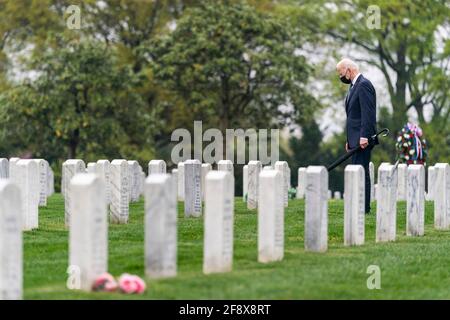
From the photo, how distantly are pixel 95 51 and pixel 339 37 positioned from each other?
12.8 meters

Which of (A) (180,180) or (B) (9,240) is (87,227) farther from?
(A) (180,180)

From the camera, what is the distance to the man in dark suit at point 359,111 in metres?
16.1

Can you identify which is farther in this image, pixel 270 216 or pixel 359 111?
pixel 359 111

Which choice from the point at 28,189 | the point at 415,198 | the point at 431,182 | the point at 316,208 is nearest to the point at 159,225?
the point at 316,208

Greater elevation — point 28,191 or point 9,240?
point 28,191

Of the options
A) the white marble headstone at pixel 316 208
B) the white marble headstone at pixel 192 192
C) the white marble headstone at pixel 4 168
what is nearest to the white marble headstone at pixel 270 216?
the white marble headstone at pixel 316 208

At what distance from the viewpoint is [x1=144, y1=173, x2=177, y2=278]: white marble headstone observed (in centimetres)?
925

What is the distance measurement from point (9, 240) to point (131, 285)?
108cm

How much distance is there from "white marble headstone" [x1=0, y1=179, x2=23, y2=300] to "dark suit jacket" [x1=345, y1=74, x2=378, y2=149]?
8.17 meters

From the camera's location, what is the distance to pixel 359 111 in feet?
54.0

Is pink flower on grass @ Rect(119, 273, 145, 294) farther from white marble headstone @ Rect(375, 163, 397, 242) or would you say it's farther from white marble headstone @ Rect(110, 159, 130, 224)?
white marble headstone @ Rect(110, 159, 130, 224)

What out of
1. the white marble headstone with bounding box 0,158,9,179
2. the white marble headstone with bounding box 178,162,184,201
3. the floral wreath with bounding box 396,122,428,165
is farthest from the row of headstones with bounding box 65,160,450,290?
the floral wreath with bounding box 396,122,428,165

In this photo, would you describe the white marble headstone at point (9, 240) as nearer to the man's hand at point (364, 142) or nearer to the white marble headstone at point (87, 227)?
the white marble headstone at point (87, 227)

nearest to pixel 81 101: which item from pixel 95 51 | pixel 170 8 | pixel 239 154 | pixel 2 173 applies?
pixel 95 51
